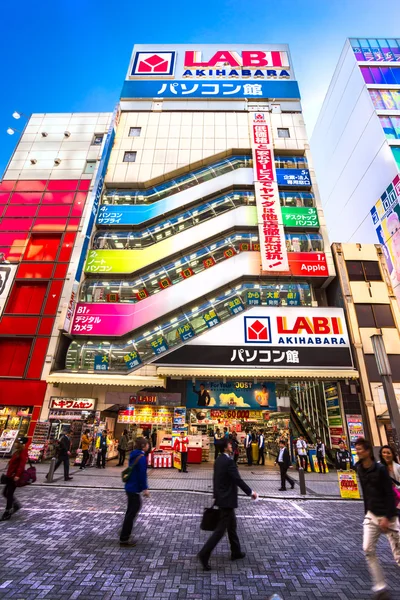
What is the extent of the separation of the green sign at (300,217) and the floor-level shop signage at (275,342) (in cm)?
660

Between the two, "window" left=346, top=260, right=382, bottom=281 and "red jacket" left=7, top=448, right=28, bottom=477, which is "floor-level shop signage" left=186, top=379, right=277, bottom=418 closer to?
"window" left=346, top=260, right=382, bottom=281

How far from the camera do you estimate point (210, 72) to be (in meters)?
31.0

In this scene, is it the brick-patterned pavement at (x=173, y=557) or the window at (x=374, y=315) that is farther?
the window at (x=374, y=315)

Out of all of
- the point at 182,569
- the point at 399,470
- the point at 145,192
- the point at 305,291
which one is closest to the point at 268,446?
the point at 305,291

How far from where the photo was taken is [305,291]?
19234 mm

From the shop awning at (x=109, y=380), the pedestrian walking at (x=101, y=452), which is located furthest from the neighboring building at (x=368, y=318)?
the pedestrian walking at (x=101, y=452)

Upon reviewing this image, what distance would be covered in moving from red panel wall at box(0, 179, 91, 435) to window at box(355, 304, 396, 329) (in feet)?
61.1

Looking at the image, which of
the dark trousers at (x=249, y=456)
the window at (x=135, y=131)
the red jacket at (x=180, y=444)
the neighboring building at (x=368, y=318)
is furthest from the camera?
the window at (x=135, y=131)

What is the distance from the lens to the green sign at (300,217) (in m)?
20.6

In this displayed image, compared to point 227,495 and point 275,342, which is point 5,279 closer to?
point 275,342

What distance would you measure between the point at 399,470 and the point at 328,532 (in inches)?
76.8

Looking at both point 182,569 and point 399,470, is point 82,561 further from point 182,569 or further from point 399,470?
point 399,470

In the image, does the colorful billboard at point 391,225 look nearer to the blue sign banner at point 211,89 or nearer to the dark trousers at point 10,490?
the blue sign banner at point 211,89

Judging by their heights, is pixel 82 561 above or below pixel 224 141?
below
